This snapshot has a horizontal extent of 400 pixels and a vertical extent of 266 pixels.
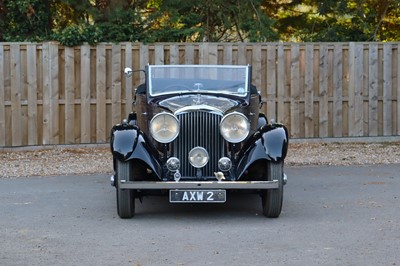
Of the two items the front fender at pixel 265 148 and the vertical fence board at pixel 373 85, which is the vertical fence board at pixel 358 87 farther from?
the front fender at pixel 265 148

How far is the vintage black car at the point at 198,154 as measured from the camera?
10.1 meters

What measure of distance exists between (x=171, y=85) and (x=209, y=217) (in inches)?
78.0

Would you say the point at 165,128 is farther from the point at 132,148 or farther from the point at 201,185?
the point at 201,185

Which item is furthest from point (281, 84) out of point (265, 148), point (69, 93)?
point (265, 148)

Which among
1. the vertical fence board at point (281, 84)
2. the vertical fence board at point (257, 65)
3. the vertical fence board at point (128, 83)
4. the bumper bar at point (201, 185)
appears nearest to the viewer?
the bumper bar at point (201, 185)

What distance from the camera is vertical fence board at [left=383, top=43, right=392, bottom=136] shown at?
59.9 ft

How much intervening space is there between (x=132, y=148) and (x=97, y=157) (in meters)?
6.24

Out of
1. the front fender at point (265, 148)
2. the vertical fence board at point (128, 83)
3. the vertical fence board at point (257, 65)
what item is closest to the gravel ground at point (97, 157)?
the vertical fence board at point (128, 83)

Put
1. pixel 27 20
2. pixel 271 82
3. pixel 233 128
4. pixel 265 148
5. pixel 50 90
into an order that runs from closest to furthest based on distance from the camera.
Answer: pixel 265 148, pixel 233 128, pixel 50 90, pixel 271 82, pixel 27 20

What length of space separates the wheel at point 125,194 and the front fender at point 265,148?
1.25m

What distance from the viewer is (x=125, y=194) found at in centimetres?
1023

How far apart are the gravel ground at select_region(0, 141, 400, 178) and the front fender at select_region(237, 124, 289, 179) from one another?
15.4 ft

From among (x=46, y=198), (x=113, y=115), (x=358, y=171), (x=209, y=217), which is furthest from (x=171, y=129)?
(x=113, y=115)

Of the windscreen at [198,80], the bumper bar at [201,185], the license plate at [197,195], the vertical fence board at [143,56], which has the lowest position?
the license plate at [197,195]
